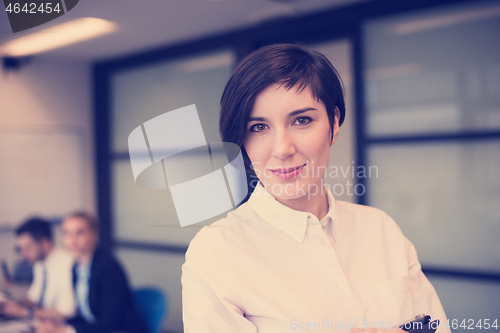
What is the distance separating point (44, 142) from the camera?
0.85 meters

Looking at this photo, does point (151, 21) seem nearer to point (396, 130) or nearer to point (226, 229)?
point (226, 229)

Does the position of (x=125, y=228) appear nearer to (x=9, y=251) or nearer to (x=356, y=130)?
(x=9, y=251)

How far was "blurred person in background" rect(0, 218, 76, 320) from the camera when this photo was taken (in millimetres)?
975

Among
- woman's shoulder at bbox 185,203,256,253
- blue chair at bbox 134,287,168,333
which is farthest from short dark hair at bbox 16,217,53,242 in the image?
woman's shoulder at bbox 185,203,256,253

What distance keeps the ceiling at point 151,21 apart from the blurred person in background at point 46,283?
0.50 metres

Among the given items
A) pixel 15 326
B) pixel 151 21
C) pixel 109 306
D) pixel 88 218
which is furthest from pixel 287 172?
pixel 15 326

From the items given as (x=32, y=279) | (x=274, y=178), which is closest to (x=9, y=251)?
(x=32, y=279)

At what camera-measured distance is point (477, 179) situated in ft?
3.69

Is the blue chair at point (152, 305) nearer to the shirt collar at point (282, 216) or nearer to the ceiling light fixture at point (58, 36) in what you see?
the shirt collar at point (282, 216)

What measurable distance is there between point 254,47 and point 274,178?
0.91 ft

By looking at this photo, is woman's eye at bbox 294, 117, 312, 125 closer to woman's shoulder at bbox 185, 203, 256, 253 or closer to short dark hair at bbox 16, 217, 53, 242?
woman's shoulder at bbox 185, 203, 256, 253

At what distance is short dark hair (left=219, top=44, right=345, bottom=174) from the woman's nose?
6 centimetres

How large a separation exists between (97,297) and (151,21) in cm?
93

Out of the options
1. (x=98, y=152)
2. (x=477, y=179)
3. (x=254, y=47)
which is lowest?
(x=477, y=179)
